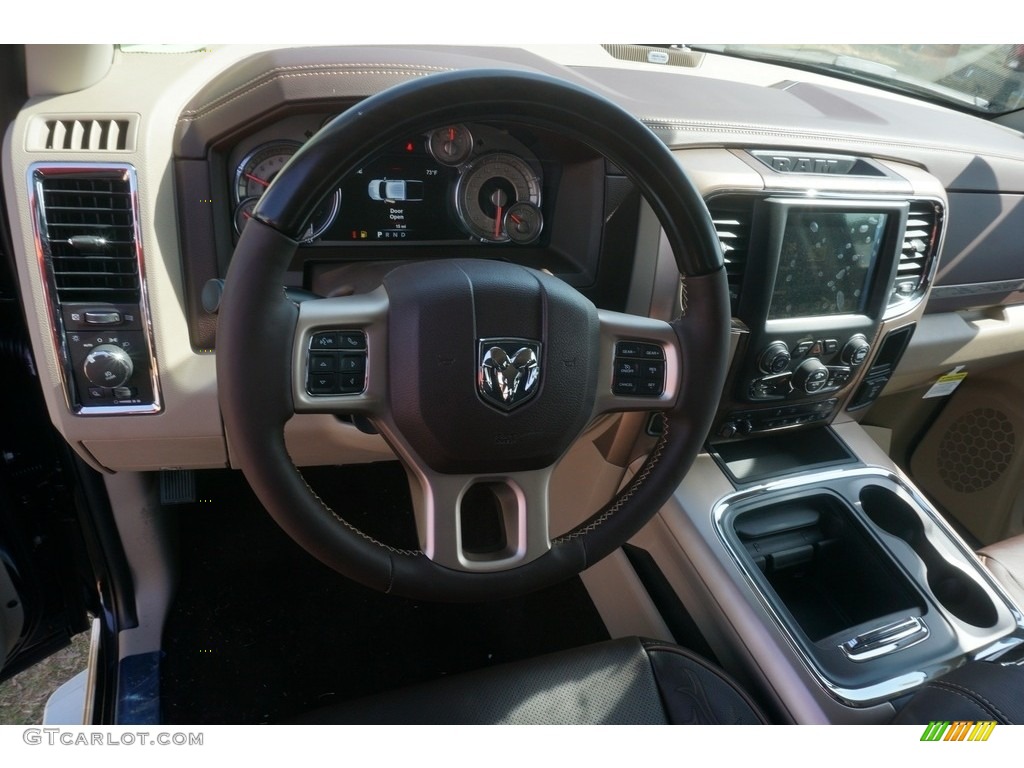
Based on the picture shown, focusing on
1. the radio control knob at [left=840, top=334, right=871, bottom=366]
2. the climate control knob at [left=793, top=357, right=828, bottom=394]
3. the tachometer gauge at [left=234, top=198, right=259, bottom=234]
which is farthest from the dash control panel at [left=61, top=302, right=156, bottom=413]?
the radio control knob at [left=840, top=334, right=871, bottom=366]

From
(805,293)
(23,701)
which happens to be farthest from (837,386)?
(23,701)

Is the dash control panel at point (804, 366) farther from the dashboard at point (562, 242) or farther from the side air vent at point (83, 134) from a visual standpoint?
the side air vent at point (83, 134)

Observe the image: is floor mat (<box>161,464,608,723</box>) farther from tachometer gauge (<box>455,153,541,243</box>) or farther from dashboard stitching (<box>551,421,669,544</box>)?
dashboard stitching (<box>551,421,669,544</box>)

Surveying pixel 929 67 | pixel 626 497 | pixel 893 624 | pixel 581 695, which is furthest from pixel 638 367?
pixel 929 67

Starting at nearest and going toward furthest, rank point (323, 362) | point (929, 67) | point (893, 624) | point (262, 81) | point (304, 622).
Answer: point (323, 362) < point (262, 81) < point (893, 624) < point (304, 622) < point (929, 67)

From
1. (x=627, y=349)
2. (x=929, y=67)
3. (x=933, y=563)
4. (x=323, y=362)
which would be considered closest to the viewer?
(x=323, y=362)

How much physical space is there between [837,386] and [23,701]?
1.95 m

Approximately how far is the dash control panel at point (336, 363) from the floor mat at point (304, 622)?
980mm

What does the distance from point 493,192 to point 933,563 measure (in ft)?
3.74

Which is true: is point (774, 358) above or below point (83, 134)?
below

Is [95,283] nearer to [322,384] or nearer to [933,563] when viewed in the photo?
[322,384]
